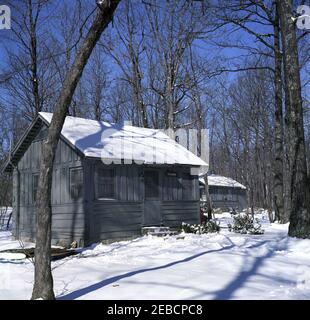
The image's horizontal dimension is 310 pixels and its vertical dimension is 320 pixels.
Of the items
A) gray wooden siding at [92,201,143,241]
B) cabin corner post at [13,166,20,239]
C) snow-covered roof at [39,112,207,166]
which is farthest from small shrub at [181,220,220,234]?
cabin corner post at [13,166,20,239]

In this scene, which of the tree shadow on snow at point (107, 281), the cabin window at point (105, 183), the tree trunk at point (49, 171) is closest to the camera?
the tree trunk at point (49, 171)

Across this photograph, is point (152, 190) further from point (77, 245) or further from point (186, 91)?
point (186, 91)

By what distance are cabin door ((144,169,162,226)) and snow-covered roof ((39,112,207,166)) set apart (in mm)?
705

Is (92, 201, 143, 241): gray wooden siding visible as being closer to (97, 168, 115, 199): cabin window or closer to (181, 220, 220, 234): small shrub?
(97, 168, 115, 199): cabin window

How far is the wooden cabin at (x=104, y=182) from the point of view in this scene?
14.6 metres

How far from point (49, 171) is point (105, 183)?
863 centimetres

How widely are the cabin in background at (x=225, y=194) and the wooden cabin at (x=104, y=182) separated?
2413 centimetres

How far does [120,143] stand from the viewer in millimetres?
16719

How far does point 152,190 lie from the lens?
1678 cm

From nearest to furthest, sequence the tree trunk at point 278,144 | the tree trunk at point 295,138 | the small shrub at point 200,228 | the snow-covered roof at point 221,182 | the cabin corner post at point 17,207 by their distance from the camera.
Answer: the tree trunk at point 295,138 → the small shrub at point 200,228 → the cabin corner post at point 17,207 → the tree trunk at point 278,144 → the snow-covered roof at point 221,182

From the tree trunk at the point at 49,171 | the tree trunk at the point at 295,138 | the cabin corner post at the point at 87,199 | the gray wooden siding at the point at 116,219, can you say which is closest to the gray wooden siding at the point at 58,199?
the cabin corner post at the point at 87,199

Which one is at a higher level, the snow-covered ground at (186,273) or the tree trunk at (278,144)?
the tree trunk at (278,144)

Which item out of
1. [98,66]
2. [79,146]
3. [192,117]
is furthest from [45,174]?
[98,66]

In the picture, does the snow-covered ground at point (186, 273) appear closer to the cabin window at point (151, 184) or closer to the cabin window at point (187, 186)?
the cabin window at point (151, 184)
